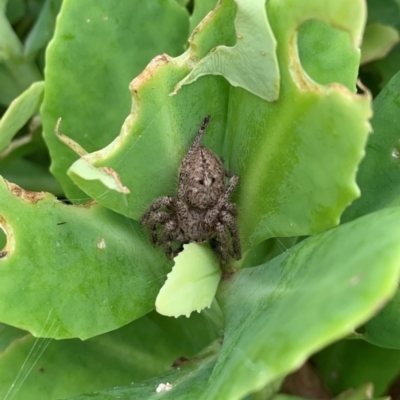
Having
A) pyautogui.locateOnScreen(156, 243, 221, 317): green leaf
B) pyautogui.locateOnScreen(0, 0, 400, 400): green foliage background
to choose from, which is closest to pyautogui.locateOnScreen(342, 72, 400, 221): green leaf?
pyautogui.locateOnScreen(0, 0, 400, 400): green foliage background

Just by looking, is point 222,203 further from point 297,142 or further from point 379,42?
point 379,42

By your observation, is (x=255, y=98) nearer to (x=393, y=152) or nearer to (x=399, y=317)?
(x=393, y=152)

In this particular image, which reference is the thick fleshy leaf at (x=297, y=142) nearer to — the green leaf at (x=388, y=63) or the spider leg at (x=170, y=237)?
the spider leg at (x=170, y=237)

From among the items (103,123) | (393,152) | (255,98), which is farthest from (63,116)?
(393,152)

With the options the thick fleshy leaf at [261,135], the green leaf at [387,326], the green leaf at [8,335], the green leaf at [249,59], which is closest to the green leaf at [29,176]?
the green leaf at [8,335]

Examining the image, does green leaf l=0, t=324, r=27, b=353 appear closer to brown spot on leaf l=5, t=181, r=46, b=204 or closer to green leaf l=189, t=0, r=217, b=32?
brown spot on leaf l=5, t=181, r=46, b=204

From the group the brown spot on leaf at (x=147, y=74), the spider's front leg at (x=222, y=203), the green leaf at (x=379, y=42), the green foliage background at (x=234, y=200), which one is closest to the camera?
the green foliage background at (x=234, y=200)

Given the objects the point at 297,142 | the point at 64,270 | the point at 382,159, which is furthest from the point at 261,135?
the point at 64,270

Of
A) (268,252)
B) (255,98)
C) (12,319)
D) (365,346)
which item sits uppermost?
(255,98)
